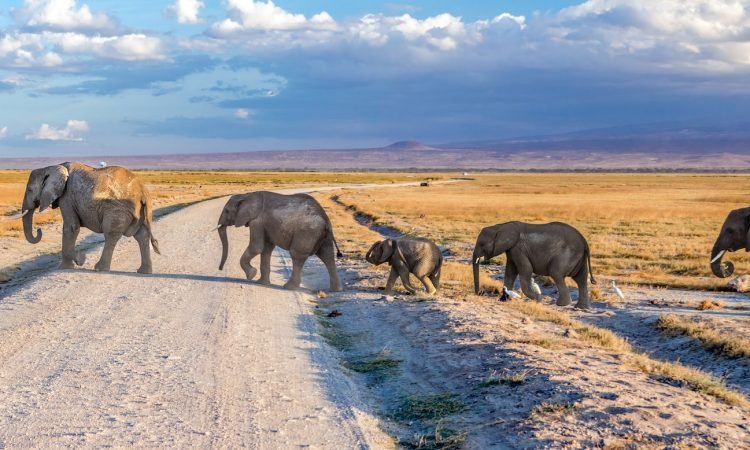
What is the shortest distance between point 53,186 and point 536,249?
11.0 meters

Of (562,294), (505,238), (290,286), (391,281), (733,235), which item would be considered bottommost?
(562,294)

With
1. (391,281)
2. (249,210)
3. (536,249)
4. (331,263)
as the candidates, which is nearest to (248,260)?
(249,210)

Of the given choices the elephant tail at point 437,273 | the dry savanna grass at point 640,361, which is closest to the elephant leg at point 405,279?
the elephant tail at point 437,273

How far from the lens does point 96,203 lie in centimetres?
1952

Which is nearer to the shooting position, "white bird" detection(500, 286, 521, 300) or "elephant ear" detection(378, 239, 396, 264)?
"white bird" detection(500, 286, 521, 300)

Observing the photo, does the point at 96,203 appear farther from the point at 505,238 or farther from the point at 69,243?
the point at 505,238

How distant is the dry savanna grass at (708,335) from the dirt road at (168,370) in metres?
6.39

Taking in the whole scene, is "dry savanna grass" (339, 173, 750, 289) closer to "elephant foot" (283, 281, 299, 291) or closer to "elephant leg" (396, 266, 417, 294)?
"elephant leg" (396, 266, 417, 294)

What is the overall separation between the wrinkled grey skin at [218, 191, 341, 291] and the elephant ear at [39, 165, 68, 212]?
436 centimetres

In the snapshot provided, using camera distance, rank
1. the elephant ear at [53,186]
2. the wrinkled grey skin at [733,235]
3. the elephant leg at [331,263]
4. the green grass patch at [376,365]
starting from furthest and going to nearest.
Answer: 1. the elephant ear at [53,186]
2. the elephant leg at [331,263]
3. the wrinkled grey skin at [733,235]
4. the green grass patch at [376,365]

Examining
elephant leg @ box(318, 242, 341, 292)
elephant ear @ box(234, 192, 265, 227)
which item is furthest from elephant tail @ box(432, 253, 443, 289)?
elephant ear @ box(234, 192, 265, 227)

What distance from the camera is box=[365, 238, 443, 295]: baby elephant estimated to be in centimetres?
1822

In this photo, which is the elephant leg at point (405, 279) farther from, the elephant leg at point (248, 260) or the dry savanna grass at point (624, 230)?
the dry savanna grass at point (624, 230)

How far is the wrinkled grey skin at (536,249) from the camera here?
58.5 feet
